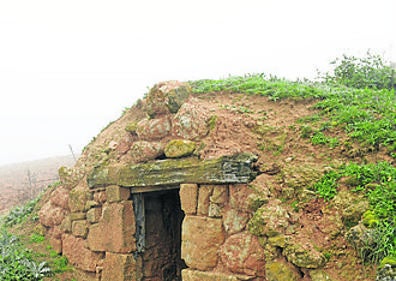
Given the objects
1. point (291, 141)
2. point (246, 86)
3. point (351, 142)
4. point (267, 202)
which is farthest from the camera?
point (246, 86)

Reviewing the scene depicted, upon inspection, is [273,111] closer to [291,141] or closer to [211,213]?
[291,141]

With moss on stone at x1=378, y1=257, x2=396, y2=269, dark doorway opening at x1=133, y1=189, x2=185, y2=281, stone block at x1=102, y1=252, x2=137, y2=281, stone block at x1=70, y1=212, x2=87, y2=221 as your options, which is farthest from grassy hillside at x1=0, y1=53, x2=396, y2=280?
dark doorway opening at x1=133, y1=189, x2=185, y2=281

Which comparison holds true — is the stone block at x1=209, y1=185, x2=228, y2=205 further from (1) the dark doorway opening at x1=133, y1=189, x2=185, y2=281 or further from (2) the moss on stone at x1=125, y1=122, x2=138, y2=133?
(2) the moss on stone at x1=125, y1=122, x2=138, y2=133

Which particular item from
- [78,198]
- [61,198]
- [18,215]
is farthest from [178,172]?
[18,215]

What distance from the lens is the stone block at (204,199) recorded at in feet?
17.2

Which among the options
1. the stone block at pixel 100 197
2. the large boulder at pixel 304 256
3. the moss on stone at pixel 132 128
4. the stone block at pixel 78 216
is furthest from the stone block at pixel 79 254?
the large boulder at pixel 304 256

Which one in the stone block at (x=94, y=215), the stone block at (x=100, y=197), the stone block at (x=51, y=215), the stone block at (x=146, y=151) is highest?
the stone block at (x=146, y=151)

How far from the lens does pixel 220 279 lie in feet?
16.0

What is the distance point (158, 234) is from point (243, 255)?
2.79 meters

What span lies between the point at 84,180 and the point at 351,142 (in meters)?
4.66

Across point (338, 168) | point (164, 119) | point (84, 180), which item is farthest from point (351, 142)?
point (84, 180)

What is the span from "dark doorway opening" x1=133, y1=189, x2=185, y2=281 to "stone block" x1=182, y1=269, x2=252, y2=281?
153cm

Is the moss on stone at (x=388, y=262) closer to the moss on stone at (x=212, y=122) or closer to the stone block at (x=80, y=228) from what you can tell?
the moss on stone at (x=212, y=122)

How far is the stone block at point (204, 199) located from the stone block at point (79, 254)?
242cm
